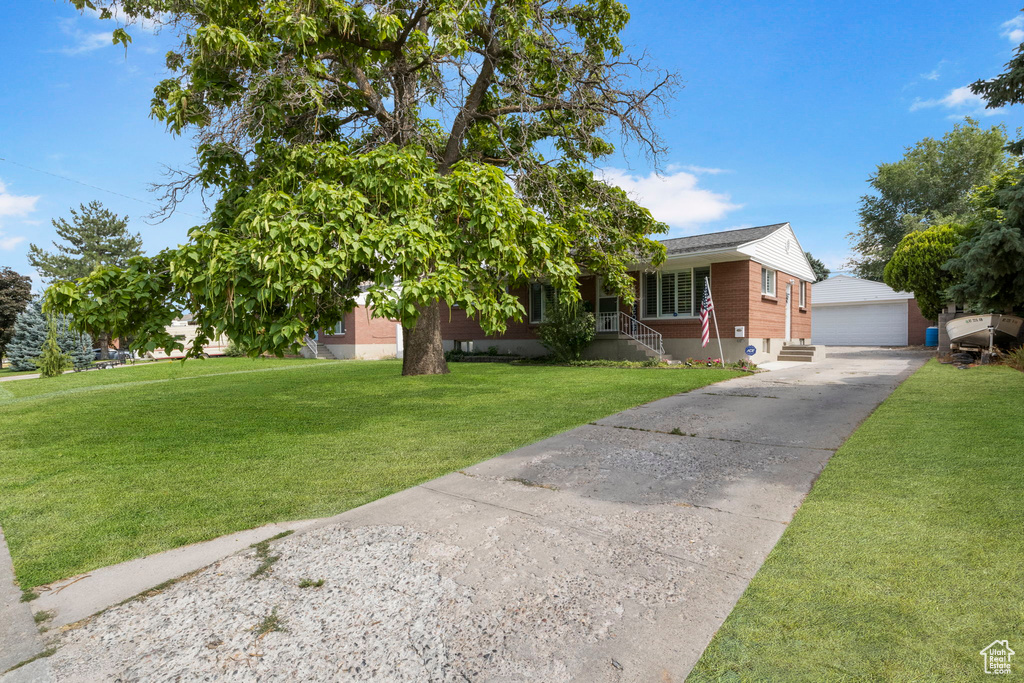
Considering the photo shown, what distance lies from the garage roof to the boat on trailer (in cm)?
1343

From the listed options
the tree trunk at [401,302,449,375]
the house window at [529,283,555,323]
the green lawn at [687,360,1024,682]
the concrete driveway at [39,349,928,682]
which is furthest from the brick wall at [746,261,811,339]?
the concrete driveway at [39,349,928,682]

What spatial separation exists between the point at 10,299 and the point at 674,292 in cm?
3192

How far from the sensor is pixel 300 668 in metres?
1.85

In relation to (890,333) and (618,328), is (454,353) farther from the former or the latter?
(890,333)

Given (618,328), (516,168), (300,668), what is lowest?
(300,668)

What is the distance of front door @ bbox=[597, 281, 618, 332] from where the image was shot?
17.1 m

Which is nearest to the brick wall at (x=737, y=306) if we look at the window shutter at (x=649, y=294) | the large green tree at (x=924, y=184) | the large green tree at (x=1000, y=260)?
the window shutter at (x=649, y=294)

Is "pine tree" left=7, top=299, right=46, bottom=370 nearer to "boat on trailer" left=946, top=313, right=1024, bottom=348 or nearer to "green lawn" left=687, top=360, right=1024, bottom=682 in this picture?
"green lawn" left=687, top=360, right=1024, bottom=682

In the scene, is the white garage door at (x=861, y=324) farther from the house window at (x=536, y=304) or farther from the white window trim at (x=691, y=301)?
the house window at (x=536, y=304)

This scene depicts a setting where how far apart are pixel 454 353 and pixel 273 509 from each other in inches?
677

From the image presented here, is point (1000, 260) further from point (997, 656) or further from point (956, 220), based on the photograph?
point (956, 220)

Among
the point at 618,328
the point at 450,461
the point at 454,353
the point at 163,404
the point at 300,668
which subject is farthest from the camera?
the point at 454,353

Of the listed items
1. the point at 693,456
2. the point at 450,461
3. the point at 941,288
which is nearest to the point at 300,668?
the point at 450,461

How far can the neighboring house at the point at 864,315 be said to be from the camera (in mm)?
25484
